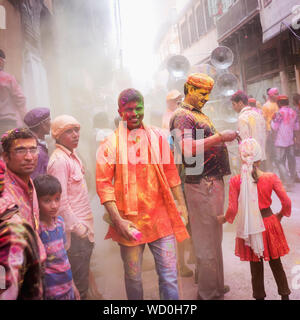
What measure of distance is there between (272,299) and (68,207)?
5.10ft

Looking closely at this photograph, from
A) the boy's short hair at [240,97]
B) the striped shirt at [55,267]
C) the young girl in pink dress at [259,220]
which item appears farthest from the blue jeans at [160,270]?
the boy's short hair at [240,97]

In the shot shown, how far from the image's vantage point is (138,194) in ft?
6.06

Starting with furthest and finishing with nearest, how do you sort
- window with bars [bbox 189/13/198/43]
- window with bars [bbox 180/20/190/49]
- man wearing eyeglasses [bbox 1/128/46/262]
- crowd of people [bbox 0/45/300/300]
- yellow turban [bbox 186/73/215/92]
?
window with bars [bbox 180/20/190/49] → window with bars [bbox 189/13/198/43] → yellow turban [bbox 186/73/215/92] → crowd of people [bbox 0/45/300/300] → man wearing eyeglasses [bbox 1/128/46/262]

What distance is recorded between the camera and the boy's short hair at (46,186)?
1.80 m

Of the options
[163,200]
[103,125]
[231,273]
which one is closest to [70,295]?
[163,200]

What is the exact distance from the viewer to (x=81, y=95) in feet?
12.8

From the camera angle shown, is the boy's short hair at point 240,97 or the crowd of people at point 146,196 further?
the boy's short hair at point 240,97

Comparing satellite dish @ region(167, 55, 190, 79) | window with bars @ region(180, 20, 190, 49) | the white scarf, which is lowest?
the white scarf

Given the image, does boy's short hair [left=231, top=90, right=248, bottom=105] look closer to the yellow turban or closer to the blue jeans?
the yellow turban

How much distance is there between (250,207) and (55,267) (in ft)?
4.18

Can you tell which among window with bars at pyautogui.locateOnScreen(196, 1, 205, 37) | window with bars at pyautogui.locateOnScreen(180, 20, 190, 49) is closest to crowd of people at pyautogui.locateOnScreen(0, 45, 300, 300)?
window with bars at pyautogui.locateOnScreen(196, 1, 205, 37)

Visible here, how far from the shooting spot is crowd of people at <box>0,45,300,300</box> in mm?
1750

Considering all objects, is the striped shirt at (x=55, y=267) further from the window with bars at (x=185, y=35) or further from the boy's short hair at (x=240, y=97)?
the window with bars at (x=185, y=35)
